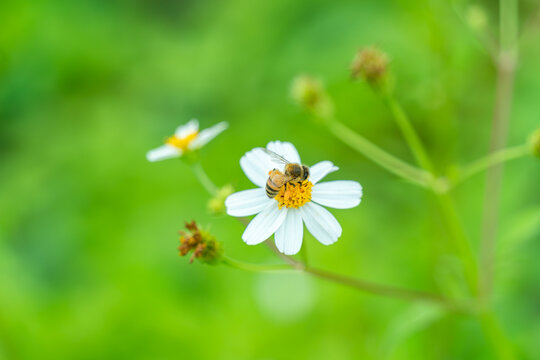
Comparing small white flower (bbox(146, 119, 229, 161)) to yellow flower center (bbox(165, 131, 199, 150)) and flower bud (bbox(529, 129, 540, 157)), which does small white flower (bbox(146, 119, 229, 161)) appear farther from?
flower bud (bbox(529, 129, 540, 157))

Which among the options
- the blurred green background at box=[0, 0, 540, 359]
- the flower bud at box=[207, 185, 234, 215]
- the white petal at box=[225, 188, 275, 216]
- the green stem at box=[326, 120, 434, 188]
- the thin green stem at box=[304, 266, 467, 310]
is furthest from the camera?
the blurred green background at box=[0, 0, 540, 359]

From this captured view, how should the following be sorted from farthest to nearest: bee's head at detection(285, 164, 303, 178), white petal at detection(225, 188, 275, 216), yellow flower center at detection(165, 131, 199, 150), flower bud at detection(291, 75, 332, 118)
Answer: flower bud at detection(291, 75, 332, 118) → yellow flower center at detection(165, 131, 199, 150) → bee's head at detection(285, 164, 303, 178) → white petal at detection(225, 188, 275, 216)

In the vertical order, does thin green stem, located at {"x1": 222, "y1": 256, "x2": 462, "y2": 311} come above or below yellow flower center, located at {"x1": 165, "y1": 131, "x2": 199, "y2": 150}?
below

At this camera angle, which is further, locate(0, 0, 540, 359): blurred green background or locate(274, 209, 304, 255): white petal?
locate(0, 0, 540, 359): blurred green background

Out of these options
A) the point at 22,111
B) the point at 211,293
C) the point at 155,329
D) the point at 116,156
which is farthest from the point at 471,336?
the point at 22,111

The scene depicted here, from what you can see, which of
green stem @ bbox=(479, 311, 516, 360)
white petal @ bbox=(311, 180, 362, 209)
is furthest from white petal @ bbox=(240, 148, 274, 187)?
green stem @ bbox=(479, 311, 516, 360)

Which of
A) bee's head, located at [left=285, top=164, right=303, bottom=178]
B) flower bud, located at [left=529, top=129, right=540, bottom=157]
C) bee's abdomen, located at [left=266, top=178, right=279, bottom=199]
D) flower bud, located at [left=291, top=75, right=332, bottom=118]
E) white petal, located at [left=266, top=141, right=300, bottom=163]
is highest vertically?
flower bud, located at [left=291, top=75, right=332, bottom=118]

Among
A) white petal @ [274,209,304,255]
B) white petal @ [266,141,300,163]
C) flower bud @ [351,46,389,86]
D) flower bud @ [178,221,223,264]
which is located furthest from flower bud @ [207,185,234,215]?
flower bud @ [351,46,389,86]

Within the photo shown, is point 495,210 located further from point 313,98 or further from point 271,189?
point 271,189
